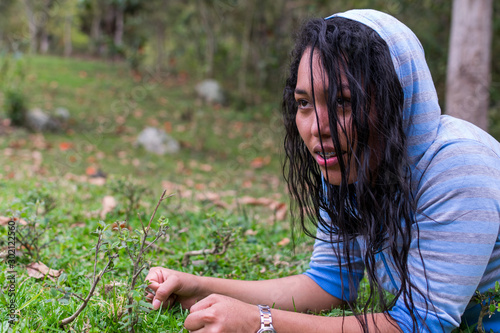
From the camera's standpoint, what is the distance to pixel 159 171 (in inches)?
280

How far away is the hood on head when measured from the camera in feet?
4.50

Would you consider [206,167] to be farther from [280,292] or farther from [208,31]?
[280,292]

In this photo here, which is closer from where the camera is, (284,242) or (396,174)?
(396,174)

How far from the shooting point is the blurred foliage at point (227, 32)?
9492 mm

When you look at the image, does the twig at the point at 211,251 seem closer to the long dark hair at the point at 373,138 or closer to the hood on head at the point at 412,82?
the long dark hair at the point at 373,138

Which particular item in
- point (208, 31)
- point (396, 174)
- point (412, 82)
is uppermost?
point (208, 31)

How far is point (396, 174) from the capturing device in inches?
53.4

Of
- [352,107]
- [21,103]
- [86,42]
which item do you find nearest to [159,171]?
[21,103]

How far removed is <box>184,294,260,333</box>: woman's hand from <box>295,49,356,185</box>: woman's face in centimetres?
47

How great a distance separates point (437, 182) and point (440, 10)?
30.4 feet

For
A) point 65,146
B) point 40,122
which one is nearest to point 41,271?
point 65,146

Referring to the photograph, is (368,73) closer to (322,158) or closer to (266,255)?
(322,158)

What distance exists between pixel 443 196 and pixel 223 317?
0.72m

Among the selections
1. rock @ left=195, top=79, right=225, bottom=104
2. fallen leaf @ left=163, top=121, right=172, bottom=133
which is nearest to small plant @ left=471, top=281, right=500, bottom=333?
fallen leaf @ left=163, top=121, right=172, bottom=133
